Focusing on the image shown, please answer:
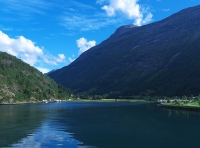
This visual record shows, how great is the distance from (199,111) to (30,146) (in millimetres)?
113128

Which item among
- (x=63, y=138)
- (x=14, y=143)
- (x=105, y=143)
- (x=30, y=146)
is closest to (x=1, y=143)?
(x=14, y=143)

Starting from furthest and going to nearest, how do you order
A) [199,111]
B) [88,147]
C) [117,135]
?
[199,111] → [117,135] → [88,147]

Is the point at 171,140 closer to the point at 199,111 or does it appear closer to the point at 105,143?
the point at 105,143

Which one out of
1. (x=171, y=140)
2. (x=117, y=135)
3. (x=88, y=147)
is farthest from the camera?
(x=117, y=135)

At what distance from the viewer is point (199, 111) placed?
138m

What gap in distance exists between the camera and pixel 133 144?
2014 inches

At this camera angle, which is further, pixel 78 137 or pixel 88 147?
pixel 78 137

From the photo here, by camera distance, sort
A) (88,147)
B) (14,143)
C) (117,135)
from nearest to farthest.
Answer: (88,147) → (14,143) → (117,135)

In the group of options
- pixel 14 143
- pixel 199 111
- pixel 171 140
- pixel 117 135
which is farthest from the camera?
pixel 199 111

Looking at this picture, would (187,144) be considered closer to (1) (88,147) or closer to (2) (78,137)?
(1) (88,147)

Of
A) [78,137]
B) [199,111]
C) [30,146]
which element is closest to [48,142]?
[30,146]

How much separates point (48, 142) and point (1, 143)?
30.9 ft

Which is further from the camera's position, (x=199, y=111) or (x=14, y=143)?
(x=199, y=111)

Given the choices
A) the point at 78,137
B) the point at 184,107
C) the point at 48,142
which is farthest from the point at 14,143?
the point at 184,107
